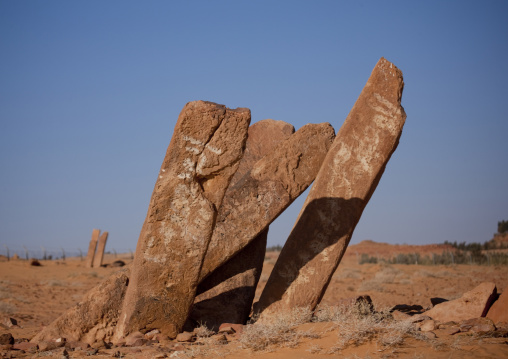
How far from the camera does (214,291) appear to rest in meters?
7.69

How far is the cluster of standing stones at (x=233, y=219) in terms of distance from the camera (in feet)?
19.7

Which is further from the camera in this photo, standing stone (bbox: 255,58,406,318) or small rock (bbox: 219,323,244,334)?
standing stone (bbox: 255,58,406,318)

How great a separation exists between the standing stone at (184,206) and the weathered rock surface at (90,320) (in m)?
0.71

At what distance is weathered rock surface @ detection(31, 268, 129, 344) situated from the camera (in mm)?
6656

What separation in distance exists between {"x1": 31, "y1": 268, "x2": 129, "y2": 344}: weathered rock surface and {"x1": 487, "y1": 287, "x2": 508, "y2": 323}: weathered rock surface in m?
4.68

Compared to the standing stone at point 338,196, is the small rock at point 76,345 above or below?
below

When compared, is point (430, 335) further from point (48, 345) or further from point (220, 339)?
point (48, 345)

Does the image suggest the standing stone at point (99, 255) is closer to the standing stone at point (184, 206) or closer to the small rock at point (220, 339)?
the standing stone at point (184, 206)

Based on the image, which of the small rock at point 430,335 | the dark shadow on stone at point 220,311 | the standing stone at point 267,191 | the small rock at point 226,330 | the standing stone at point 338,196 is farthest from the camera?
the dark shadow on stone at point 220,311

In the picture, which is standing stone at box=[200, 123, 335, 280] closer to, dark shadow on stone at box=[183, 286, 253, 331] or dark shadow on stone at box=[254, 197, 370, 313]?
dark shadow on stone at box=[254, 197, 370, 313]

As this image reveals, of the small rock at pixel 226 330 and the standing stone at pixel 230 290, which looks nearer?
the small rock at pixel 226 330

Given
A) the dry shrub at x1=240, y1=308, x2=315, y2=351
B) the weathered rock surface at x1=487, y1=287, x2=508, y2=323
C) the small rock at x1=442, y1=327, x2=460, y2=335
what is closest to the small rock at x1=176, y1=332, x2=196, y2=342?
the dry shrub at x1=240, y1=308, x2=315, y2=351

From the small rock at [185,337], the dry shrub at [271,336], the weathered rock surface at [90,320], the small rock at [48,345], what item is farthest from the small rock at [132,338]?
the dry shrub at [271,336]

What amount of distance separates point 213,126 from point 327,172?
81.6 inches
